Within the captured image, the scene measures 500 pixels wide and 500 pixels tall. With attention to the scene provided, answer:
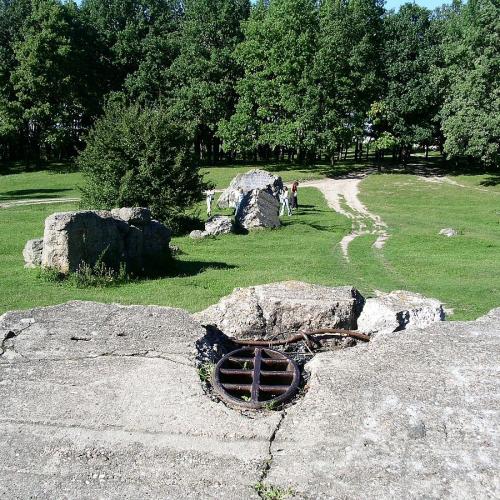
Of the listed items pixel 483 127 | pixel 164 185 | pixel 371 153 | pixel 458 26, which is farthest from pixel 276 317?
pixel 371 153

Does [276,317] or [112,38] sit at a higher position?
[112,38]

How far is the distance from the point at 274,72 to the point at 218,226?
3173 centimetres

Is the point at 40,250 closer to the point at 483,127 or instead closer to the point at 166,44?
the point at 483,127

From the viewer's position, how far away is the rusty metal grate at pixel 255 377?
245 inches

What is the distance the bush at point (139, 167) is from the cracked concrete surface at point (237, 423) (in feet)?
59.4

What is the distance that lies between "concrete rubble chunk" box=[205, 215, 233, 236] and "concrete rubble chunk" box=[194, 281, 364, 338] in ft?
56.9

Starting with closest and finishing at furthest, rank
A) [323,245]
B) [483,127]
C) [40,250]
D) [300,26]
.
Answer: [40,250] → [323,245] → [483,127] → [300,26]

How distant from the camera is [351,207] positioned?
37312mm

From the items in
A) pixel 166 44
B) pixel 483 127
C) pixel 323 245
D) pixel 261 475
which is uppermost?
pixel 166 44

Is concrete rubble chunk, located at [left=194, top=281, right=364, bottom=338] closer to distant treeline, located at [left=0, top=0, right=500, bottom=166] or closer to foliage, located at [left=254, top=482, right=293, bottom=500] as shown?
foliage, located at [left=254, top=482, right=293, bottom=500]

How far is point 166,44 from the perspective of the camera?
196ft

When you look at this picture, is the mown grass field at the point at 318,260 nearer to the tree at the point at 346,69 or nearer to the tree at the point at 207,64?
the tree at the point at 346,69

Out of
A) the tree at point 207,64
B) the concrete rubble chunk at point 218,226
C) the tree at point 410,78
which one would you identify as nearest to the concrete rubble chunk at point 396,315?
the concrete rubble chunk at point 218,226

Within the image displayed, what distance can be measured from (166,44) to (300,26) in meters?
14.7
